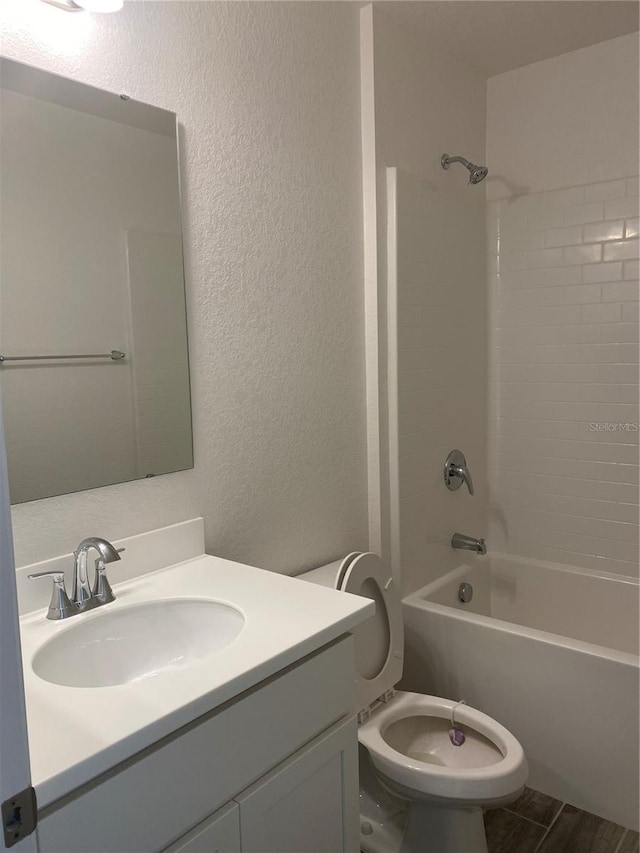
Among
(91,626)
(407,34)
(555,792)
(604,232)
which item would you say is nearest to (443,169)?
(407,34)

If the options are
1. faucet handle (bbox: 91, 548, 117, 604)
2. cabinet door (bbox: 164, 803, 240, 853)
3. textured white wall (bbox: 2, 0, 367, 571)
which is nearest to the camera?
cabinet door (bbox: 164, 803, 240, 853)

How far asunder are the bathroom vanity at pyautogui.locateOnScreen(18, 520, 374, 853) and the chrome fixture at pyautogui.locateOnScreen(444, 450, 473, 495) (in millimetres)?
1221

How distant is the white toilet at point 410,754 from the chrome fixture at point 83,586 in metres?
0.65

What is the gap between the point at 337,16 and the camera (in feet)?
6.73

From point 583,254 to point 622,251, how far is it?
15 centimetres

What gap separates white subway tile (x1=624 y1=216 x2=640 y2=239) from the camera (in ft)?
8.22

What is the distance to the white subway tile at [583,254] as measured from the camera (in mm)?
2606

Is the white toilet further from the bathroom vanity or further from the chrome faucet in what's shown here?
the chrome faucet

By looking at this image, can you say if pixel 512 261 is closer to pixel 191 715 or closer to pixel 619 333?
pixel 619 333

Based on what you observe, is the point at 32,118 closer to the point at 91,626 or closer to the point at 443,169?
the point at 91,626

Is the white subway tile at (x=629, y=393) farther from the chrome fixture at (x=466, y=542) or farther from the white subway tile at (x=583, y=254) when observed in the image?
the chrome fixture at (x=466, y=542)

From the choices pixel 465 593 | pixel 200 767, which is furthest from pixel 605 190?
pixel 200 767

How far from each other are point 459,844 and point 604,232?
2.21 metres

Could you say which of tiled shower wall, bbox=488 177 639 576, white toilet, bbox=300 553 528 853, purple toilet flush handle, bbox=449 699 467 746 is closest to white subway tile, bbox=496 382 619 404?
tiled shower wall, bbox=488 177 639 576
